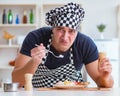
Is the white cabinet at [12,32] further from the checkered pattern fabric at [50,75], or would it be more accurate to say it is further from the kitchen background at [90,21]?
the checkered pattern fabric at [50,75]

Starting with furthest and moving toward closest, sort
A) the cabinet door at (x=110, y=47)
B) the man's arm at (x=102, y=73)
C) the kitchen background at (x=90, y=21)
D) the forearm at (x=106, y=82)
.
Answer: the kitchen background at (x=90, y=21) < the cabinet door at (x=110, y=47) < the forearm at (x=106, y=82) < the man's arm at (x=102, y=73)

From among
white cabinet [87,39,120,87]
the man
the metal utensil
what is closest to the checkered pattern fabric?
the man

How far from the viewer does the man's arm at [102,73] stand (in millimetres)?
1674

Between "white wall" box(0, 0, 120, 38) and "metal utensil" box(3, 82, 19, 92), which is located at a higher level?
"white wall" box(0, 0, 120, 38)

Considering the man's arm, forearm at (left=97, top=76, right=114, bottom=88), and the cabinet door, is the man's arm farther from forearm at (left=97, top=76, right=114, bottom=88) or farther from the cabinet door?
the cabinet door

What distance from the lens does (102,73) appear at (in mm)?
1804

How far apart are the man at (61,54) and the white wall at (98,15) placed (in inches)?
126

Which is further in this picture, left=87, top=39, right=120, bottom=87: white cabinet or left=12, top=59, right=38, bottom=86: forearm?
left=87, top=39, right=120, bottom=87: white cabinet

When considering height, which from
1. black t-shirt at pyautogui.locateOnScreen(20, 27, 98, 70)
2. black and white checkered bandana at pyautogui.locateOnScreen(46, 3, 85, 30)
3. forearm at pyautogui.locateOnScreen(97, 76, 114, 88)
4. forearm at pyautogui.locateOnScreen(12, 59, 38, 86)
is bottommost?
forearm at pyautogui.locateOnScreen(97, 76, 114, 88)

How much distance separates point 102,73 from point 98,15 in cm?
353

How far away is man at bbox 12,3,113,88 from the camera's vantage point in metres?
1.83

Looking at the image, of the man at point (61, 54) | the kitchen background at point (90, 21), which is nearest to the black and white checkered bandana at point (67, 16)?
the man at point (61, 54)

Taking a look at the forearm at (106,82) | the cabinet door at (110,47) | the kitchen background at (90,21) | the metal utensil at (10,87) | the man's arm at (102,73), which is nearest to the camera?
the metal utensil at (10,87)

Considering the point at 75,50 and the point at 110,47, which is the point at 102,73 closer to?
the point at 75,50
